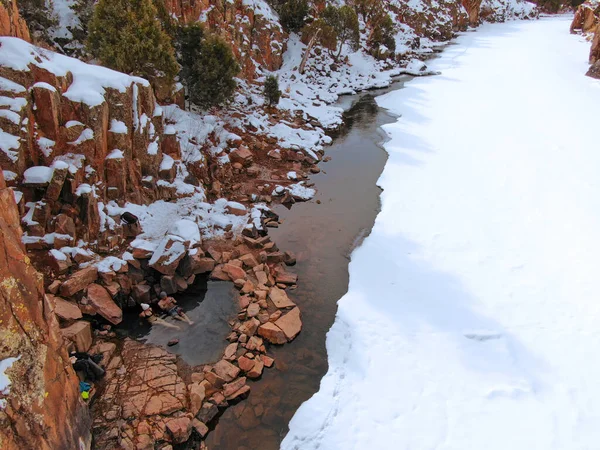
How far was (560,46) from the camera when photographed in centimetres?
4119

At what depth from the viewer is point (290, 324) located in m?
10.2

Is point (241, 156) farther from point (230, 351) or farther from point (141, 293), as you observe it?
point (230, 351)

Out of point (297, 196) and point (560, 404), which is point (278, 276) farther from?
point (560, 404)

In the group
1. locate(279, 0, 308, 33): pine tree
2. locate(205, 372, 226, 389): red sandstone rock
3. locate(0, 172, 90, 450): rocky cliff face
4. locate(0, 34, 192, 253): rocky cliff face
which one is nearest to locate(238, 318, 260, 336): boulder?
locate(205, 372, 226, 389): red sandstone rock

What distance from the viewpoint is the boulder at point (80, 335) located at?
8539mm

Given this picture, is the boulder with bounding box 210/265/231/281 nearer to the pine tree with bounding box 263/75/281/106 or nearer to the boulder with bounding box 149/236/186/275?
the boulder with bounding box 149/236/186/275

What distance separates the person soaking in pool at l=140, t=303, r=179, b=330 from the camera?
32.9 ft

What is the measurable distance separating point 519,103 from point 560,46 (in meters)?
24.2

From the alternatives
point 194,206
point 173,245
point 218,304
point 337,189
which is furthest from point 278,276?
point 337,189

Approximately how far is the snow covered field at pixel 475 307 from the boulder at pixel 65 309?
597 cm

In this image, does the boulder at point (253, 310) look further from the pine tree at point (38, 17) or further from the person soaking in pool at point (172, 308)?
the pine tree at point (38, 17)

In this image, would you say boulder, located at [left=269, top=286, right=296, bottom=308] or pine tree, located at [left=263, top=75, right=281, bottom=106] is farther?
pine tree, located at [left=263, top=75, right=281, bottom=106]

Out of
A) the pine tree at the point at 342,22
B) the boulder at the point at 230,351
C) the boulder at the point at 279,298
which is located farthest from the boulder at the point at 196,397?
the pine tree at the point at 342,22

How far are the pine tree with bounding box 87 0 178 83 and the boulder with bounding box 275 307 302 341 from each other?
1184cm
